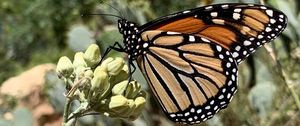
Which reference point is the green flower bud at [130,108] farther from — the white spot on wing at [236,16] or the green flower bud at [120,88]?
the white spot on wing at [236,16]

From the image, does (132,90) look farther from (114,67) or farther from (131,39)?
(131,39)

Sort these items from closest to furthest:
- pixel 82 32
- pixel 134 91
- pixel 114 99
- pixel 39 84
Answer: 1. pixel 114 99
2. pixel 134 91
3. pixel 82 32
4. pixel 39 84

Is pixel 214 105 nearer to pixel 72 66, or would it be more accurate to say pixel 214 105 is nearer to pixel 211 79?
pixel 211 79

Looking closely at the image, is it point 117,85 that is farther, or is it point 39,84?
point 39,84

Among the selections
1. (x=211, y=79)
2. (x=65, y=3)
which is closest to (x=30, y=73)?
(x=65, y=3)

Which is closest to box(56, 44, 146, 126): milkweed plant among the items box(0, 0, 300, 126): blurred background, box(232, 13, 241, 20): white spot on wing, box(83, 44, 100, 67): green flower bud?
box(83, 44, 100, 67): green flower bud

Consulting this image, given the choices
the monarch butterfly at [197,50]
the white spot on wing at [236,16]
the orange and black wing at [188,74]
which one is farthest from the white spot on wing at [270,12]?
the orange and black wing at [188,74]
